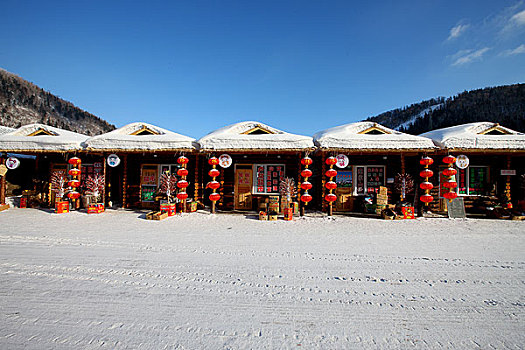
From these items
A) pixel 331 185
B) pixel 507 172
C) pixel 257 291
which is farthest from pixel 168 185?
pixel 507 172

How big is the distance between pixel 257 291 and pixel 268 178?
753 centimetres

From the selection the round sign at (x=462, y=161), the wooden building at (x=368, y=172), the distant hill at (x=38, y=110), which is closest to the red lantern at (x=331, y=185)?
the wooden building at (x=368, y=172)

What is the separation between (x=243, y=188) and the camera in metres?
10.6

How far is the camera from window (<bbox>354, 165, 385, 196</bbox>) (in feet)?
34.8

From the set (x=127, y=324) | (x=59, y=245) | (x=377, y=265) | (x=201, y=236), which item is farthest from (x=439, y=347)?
(x=59, y=245)

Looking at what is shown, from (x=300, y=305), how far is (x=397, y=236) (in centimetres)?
486

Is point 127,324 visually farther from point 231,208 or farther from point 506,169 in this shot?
point 506,169

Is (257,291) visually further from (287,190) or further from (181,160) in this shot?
(181,160)

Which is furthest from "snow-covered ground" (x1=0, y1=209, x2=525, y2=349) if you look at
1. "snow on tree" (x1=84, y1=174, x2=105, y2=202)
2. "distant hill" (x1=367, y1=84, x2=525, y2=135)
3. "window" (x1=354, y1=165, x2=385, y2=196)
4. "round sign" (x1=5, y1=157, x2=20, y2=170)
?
"distant hill" (x1=367, y1=84, x2=525, y2=135)

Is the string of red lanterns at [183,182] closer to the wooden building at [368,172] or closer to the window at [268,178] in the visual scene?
the window at [268,178]

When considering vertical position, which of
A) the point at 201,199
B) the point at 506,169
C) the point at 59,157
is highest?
the point at 59,157

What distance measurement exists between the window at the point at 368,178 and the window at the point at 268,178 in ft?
12.0

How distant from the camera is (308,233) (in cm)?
663

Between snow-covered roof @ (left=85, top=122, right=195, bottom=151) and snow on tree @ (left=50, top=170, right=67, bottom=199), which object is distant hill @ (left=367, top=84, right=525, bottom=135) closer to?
snow-covered roof @ (left=85, top=122, right=195, bottom=151)
